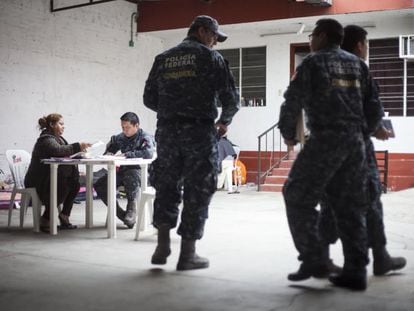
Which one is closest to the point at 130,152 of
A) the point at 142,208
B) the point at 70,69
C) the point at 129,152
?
the point at 129,152

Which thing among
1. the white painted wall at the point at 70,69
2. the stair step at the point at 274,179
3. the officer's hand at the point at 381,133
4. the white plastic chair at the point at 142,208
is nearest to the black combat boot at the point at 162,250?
the white plastic chair at the point at 142,208

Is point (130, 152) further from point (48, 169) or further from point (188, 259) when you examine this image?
point (188, 259)

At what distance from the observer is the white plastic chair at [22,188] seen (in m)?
5.58

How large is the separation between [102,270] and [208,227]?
2.20 m

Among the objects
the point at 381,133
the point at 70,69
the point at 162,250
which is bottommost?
the point at 162,250

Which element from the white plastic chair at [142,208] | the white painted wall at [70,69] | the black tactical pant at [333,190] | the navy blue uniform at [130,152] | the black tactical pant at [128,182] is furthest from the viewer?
the white painted wall at [70,69]

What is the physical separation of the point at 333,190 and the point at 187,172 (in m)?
0.96

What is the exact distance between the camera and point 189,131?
12.2 ft

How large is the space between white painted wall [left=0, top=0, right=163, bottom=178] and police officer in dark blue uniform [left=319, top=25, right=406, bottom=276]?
22.9ft

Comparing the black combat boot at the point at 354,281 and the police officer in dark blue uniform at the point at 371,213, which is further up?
the police officer in dark blue uniform at the point at 371,213

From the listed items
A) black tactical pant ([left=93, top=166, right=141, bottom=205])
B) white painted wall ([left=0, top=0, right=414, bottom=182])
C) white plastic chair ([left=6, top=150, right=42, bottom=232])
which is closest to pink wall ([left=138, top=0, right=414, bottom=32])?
white painted wall ([left=0, top=0, right=414, bottom=182])

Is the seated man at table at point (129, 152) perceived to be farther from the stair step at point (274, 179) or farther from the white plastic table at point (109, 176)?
the stair step at point (274, 179)

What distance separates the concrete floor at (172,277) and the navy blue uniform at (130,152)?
41 cm

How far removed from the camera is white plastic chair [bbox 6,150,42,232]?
558 cm
